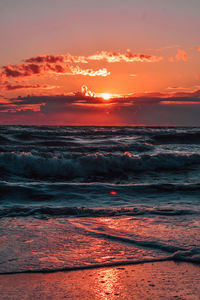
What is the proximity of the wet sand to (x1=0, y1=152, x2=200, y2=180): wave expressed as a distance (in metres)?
5.26

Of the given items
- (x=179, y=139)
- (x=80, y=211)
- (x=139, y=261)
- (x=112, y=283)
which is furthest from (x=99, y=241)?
(x=179, y=139)

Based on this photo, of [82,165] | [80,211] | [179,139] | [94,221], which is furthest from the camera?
[179,139]

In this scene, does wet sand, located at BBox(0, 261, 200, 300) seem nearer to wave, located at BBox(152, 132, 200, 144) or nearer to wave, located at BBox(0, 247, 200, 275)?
wave, located at BBox(0, 247, 200, 275)

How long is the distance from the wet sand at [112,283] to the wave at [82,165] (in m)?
5.26

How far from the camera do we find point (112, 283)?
6.97 ft

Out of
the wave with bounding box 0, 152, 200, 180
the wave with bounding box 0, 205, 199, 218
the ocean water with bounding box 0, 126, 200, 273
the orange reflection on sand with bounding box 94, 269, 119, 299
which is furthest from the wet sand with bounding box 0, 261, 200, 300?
the wave with bounding box 0, 152, 200, 180

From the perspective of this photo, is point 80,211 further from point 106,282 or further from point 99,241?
point 106,282

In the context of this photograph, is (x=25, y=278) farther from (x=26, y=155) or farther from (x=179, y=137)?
(x=179, y=137)

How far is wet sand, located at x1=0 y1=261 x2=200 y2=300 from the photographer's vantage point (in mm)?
1949

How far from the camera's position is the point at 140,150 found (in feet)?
43.0

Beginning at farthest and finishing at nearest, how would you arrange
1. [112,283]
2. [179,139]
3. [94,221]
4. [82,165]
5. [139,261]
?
[179,139] < [82,165] < [94,221] < [139,261] < [112,283]

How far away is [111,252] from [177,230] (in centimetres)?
92

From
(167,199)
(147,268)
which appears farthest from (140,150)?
(147,268)

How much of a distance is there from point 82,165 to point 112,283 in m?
6.41
